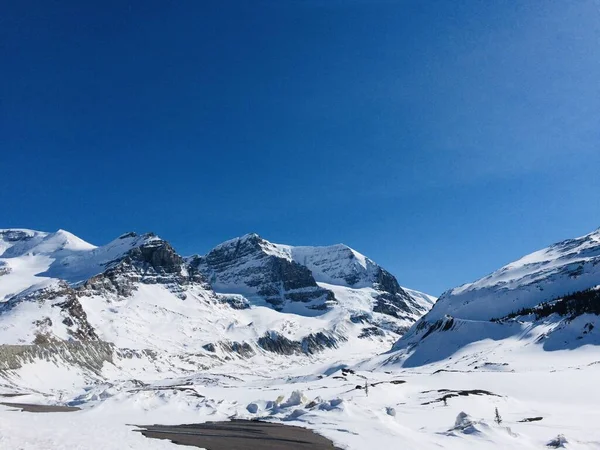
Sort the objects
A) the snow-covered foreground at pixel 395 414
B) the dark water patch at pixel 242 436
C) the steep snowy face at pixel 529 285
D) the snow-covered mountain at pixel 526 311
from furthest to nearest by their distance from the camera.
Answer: the steep snowy face at pixel 529 285 → the snow-covered mountain at pixel 526 311 → the dark water patch at pixel 242 436 → the snow-covered foreground at pixel 395 414

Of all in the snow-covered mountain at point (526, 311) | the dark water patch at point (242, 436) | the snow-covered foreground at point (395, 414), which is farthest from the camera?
the snow-covered mountain at point (526, 311)

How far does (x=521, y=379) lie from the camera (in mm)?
64750

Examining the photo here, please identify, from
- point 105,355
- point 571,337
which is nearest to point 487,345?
point 571,337

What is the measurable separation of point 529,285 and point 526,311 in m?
35.3

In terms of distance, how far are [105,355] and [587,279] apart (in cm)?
18060

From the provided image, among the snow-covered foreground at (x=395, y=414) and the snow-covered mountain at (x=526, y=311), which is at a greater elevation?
the snow-covered mountain at (x=526, y=311)

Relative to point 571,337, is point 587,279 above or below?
above

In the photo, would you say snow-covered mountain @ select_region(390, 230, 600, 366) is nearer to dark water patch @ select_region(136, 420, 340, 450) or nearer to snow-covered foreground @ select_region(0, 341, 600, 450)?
snow-covered foreground @ select_region(0, 341, 600, 450)

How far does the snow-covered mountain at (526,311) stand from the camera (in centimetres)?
10488

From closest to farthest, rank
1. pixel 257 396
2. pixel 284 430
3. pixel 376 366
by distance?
pixel 284 430, pixel 257 396, pixel 376 366

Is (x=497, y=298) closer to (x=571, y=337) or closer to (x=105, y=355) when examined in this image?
(x=571, y=337)

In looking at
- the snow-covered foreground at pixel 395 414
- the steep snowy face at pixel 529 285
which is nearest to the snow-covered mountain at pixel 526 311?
the steep snowy face at pixel 529 285

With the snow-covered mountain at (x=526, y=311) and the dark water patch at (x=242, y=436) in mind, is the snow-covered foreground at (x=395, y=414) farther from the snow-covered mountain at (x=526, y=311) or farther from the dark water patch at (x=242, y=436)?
the snow-covered mountain at (x=526, y=311)

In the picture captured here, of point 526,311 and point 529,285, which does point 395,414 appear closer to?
point 526,311
